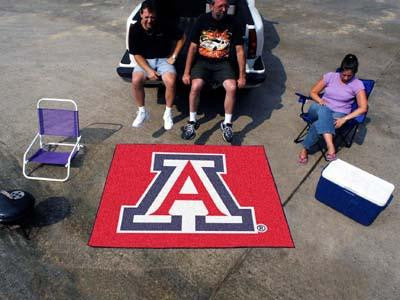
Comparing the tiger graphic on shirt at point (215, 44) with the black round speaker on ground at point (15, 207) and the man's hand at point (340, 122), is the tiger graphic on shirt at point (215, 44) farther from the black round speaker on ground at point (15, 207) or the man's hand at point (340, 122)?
the black round speaker on ground at point (15, 207)

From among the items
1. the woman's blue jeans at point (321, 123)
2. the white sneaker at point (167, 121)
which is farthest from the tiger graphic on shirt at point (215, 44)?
the woman's blue jeans at point (321, 123)

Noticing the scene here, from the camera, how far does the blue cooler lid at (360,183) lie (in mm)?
3641

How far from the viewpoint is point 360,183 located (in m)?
3.78

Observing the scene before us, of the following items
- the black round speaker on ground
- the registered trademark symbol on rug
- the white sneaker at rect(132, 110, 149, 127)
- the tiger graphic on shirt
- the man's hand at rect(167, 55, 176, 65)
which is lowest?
the registered trademark symbol on rug

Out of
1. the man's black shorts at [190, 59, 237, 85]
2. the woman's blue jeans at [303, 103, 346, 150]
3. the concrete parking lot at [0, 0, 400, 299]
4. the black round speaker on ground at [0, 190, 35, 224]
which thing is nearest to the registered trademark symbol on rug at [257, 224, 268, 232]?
the concrete parking lot at [0, 0, 400, 299]

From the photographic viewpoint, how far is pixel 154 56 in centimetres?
496

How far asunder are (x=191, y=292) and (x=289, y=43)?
21.6ft

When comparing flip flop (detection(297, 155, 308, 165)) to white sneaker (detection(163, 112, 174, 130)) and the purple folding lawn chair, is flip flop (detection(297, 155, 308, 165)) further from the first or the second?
the purple folding lawn chair

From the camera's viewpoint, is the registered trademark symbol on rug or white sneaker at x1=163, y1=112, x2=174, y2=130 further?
white sneaker at x1=163, y1=112, x2=174, y2=130

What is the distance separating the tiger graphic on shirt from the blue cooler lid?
2.10 meters

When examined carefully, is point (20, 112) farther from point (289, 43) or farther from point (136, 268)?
point (289, 43)

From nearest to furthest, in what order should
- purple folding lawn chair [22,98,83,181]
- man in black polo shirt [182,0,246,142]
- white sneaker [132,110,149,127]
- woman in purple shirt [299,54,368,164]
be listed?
purple folding lawn chair [22,98,83,181]
woman in purple shirt [299,54,368,164]
man in black polo shirt [182,0,246,142]
white sneaker [132,110,149,127]

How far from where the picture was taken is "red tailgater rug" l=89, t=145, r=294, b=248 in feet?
11.6

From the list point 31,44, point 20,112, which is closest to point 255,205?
point 20,112
